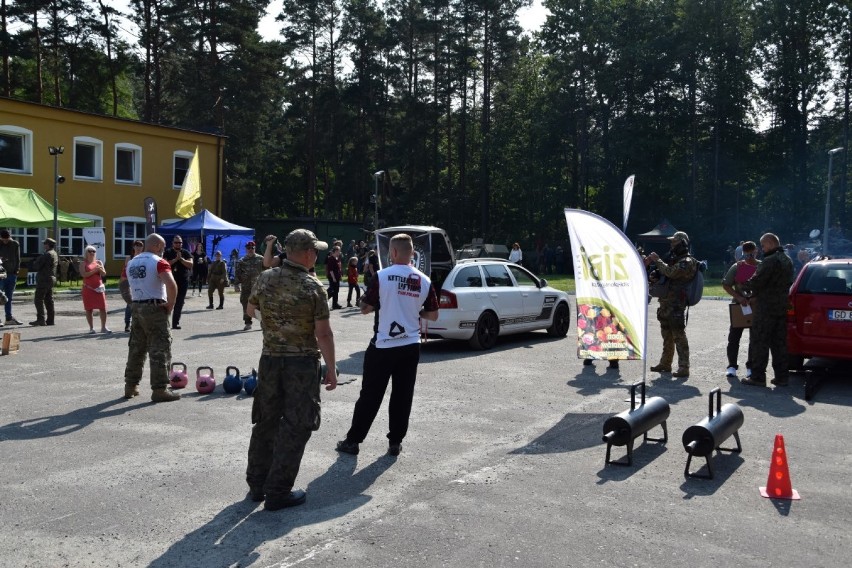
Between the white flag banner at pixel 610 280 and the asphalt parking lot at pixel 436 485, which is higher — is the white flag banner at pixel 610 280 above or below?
above

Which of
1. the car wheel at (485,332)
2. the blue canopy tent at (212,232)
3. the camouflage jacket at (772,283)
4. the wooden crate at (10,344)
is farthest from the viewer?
the blue canopy tent at (212,232)

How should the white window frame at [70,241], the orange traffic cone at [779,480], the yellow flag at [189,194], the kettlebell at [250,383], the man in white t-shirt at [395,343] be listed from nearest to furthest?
the orange traffic cone at [779,480]
the man in white t-shirt at [395,343]
the kettlebell at [250,383]
the yellow flag at [189,194]
the white window frame at [70,241]

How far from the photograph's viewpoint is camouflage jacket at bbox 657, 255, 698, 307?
11.2 m

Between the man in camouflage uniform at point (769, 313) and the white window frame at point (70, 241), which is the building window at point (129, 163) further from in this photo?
the man in camouflage uniform at point (769, 313)

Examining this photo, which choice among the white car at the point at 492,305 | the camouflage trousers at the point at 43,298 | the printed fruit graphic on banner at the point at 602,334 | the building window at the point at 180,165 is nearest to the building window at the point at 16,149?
the building window at the point at 180,165

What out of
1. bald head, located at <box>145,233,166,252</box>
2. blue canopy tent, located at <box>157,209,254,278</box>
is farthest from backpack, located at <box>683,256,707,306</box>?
blue canopy tent, located at <box>157,209,254,278</box>

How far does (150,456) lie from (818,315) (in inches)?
341

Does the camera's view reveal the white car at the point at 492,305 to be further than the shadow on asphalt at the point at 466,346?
Yes

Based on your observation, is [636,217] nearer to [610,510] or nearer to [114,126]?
[114,126]

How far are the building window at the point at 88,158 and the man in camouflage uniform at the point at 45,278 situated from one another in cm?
2039

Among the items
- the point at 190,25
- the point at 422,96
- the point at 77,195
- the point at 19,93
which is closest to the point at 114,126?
the point at 77,195

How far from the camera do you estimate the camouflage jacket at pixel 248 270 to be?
16.7m

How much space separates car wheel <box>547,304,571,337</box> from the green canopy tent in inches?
766

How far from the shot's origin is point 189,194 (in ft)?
108
